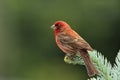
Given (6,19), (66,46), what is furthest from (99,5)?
(66,46)

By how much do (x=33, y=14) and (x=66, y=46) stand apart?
11.1 meters

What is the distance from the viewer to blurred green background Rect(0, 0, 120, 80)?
14.5 meters

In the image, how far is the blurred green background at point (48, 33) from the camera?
14539 mm

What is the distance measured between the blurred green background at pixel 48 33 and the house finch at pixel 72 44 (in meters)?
8.84

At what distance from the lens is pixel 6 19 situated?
55.7ft

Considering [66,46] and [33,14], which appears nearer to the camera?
[66,46]

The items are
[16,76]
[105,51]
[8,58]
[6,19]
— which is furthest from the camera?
[6,19]

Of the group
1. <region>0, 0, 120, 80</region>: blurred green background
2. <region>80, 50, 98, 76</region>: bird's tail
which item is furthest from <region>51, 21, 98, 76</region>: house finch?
<region>0, 0, 120, 80</region>: blurred green background

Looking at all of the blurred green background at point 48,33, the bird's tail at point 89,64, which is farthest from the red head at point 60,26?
A: the blurred green background at point 48,33

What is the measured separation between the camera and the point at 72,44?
4.54 m

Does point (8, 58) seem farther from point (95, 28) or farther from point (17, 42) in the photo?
point (95, 28)

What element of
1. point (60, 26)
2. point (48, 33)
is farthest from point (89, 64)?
point (48, 33)

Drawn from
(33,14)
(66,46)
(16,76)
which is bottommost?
(16,76)

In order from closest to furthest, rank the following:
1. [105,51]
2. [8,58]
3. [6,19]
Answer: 1. [105,51]
2. [8,58]
3. [6,19]
